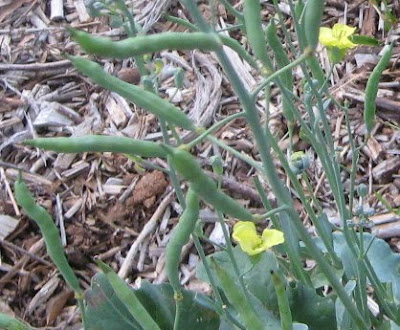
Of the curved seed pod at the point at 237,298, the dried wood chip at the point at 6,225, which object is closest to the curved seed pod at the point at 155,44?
the curved seed pod at the point at 237,298

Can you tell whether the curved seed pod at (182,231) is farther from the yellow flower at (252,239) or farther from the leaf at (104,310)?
the leaf at (104,310)

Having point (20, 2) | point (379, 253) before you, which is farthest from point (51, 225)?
point (20, 2)

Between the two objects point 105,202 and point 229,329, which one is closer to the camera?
point 229,329

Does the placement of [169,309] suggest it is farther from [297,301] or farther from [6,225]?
[6,225]

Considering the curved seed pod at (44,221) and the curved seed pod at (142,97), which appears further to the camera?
the curved seed pod at (44,221)

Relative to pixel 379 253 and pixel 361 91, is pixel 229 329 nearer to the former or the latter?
pixel 379 253

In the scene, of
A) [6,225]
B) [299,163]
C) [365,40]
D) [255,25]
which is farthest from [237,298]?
[365,40]
